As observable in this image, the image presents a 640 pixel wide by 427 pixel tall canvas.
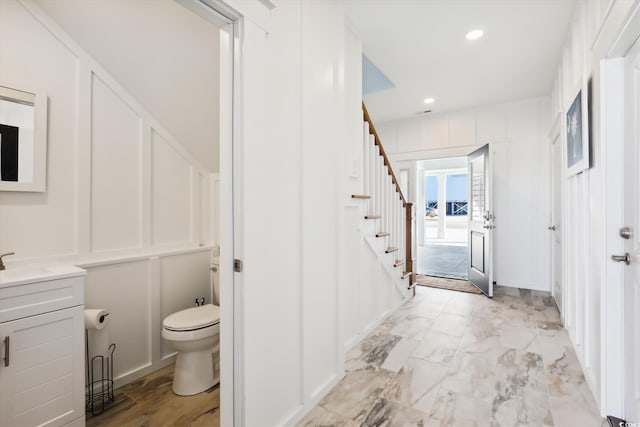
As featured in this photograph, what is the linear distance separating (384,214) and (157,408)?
8.14 feet

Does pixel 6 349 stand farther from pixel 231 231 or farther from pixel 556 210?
pixel 556 210

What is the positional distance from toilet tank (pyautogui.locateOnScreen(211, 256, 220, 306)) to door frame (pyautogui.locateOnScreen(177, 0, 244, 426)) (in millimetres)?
1193

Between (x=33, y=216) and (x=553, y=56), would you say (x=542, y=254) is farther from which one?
(x=33, y=216)

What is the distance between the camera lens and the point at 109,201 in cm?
202

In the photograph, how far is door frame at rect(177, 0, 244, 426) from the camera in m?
1.32

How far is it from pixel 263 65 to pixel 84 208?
1450mm

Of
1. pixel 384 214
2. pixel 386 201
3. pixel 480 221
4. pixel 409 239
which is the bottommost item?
pixel 409 239

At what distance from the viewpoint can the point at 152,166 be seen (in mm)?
2254

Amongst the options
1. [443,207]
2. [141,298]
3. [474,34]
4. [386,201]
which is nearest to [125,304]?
[141,298]

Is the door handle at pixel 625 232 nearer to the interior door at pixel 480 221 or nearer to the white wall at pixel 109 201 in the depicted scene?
the interior door at pixel 480 221

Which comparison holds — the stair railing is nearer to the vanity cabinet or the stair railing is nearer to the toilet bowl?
the toilet bowl

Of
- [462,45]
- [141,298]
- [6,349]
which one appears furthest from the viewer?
[462,45]

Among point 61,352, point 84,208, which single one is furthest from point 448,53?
point 61,352

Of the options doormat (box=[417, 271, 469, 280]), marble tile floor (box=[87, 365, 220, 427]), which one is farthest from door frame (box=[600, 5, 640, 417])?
doormat (box=[417, 271, 469, 280])
